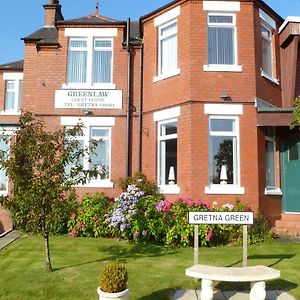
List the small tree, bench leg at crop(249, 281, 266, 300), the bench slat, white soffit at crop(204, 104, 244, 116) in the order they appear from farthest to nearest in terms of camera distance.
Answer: white soffit at crop(204, 104, 244, 116) < the small tree < bench leg at crop(249, 281, 266, 300) < the bench slat

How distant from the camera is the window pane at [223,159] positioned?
11.9m

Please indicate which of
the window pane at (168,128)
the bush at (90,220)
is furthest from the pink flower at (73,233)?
the window pane at (168,128)

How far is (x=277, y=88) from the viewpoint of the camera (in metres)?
13.5

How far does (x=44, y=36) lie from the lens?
49.4 feet

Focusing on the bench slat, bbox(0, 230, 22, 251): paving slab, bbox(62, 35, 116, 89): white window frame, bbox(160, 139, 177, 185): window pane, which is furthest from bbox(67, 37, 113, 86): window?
the bench slat

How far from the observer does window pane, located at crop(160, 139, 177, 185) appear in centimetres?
1245

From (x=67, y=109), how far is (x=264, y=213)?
7.49m

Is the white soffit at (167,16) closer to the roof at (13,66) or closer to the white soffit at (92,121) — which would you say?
the white soffit at (92,121)

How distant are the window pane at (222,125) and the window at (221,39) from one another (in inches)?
74.6

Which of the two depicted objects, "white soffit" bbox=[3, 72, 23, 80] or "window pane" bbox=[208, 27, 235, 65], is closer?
"window pane" bbox=[208, 27, 235, 65]

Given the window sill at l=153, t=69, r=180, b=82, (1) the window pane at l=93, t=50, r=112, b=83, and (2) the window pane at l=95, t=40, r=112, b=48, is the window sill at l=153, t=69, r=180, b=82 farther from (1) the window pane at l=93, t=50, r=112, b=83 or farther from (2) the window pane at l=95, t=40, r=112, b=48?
(2) the window pane at l=95, t=40, r=112, b=48

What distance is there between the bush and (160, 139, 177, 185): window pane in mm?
2062

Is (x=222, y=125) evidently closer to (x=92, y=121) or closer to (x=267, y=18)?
(x=267, y=18)

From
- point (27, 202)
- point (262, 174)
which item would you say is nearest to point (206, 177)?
point (262, 174)
